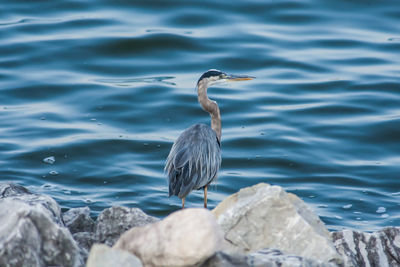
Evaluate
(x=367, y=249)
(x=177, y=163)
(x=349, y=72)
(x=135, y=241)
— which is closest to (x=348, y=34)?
(x=349, y=72)

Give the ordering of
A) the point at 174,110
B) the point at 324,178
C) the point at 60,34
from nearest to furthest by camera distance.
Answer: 1. the point at 324,178
2. the point at 174,110
3. the point at 60,34

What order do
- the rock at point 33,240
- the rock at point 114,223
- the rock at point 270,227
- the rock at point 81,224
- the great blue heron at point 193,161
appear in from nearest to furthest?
1. the rock at point 33,240
2. the rock at point 270,227
3. the rock at point 114,223
4. the rock at point 81,224
5. the great blue heron at point 193,161

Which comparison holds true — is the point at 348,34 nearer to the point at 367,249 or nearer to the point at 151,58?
the point at 151,58

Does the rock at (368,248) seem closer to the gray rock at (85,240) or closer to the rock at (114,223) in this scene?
the rock at (114,223)

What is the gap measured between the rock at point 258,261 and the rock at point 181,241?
0.23 feet

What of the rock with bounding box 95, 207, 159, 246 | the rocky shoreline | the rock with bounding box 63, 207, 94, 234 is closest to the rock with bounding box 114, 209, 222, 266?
the rocky shoreline

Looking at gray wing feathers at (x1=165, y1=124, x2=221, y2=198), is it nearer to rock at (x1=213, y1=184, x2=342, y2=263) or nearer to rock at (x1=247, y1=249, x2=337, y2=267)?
rock at (x1=213, y1=184, x2=342, y2=263)

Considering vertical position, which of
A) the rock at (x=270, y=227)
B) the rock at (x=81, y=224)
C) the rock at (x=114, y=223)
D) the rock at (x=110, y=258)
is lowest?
the rock at (x=81, y=224)

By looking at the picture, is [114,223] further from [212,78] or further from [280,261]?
[212,78]

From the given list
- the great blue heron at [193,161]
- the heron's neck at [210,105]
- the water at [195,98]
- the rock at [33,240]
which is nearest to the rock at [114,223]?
the rock at [33,240]

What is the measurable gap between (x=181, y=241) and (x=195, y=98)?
8.80 m

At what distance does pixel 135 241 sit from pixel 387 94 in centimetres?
974

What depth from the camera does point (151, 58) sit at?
588 inches

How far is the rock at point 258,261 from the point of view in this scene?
4629mm
